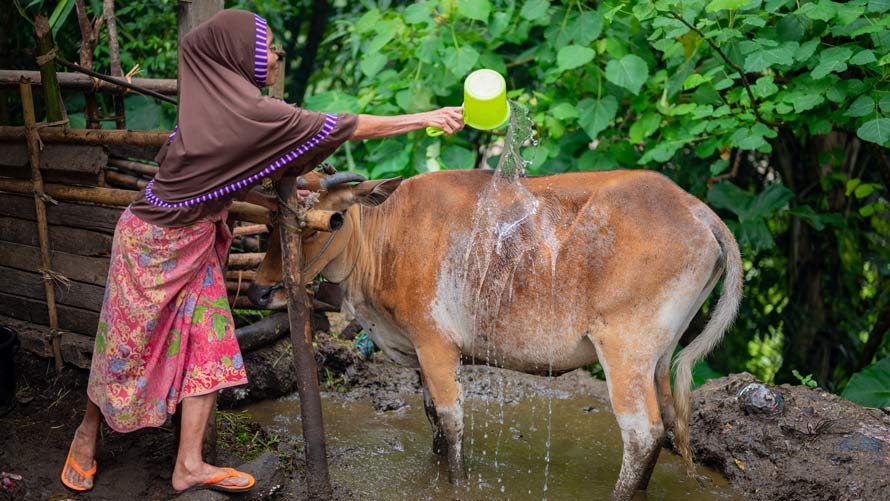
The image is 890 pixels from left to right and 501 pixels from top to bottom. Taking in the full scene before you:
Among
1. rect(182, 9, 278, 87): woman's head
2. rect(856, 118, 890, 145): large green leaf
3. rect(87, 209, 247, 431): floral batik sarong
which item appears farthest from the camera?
rect(856, 118, 890, 145): large green leaf

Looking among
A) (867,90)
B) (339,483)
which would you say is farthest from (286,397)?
(867,90)

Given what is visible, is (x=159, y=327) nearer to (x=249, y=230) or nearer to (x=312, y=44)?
(x=249, y=230)

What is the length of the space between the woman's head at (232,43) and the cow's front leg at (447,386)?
1703 millimetres

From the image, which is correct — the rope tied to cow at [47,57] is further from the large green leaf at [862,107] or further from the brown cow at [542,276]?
the large green leaf at [862,107]

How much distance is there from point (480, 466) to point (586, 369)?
246cm

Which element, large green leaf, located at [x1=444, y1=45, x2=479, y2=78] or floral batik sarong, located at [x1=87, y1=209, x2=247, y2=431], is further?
large green leaf, located at [x1=444, y1=45, x2=479, y2=78]

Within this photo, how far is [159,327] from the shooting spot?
11.9 feet

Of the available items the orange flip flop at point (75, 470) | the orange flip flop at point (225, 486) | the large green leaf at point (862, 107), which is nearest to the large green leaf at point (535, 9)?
the large green leaf at point (862, 107)

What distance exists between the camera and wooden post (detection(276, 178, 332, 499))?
12.4 ft

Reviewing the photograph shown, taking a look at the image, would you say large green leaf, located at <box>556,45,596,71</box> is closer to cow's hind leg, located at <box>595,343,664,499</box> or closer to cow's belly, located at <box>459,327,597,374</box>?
cow's belly, located at <box>459,327,597,374</box>

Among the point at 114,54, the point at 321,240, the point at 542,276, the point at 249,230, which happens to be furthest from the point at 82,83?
the point at 542,276

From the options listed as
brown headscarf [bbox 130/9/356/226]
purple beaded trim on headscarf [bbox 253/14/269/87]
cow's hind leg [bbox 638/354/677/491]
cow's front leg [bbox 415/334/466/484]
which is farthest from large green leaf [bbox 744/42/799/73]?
purple beaded trim on headscarf [bbox 253/14/269/87]

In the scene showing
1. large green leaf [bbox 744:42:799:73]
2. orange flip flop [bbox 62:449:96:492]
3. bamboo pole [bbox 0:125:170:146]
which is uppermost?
large green leaf [bbox 744:42:799:73]

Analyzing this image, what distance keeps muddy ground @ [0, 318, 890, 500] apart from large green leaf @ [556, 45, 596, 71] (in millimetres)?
2338
